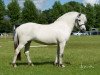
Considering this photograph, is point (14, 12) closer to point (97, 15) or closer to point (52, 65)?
point (97, 15)

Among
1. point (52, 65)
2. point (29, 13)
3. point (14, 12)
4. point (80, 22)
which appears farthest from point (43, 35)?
point (29, 13)

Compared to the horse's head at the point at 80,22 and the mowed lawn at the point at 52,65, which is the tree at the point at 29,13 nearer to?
the mowed lawn at the point at 52,65

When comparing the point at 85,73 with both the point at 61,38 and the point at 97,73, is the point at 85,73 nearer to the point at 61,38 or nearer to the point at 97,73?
the point at 97,73

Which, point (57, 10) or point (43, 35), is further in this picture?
point (57, 10)

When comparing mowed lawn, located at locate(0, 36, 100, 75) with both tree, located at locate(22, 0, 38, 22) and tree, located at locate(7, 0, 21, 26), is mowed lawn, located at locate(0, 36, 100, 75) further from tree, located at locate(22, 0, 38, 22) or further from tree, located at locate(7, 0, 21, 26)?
tree, located at locate(22, 0, 38, 22)

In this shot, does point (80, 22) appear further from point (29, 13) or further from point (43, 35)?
point (29, 13)

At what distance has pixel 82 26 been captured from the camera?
54.2 feet

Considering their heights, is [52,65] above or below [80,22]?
below

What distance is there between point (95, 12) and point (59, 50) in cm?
10929

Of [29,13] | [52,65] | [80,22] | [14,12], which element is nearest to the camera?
[80,22]

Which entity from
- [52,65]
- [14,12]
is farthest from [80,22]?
[14,12]

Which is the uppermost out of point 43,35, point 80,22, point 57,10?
point 80,22

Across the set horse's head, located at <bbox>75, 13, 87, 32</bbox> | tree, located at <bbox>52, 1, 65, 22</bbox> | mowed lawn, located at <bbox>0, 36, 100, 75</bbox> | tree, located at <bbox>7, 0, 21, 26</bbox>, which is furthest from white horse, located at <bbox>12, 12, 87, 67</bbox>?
tree, located at <bbox>52, 1, 65, 22</bbox>

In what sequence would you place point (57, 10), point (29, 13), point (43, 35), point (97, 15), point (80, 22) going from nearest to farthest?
point (43, 35)
point (80, 22)
point (29, 13)
point (57, 10)
point (97, 15)
